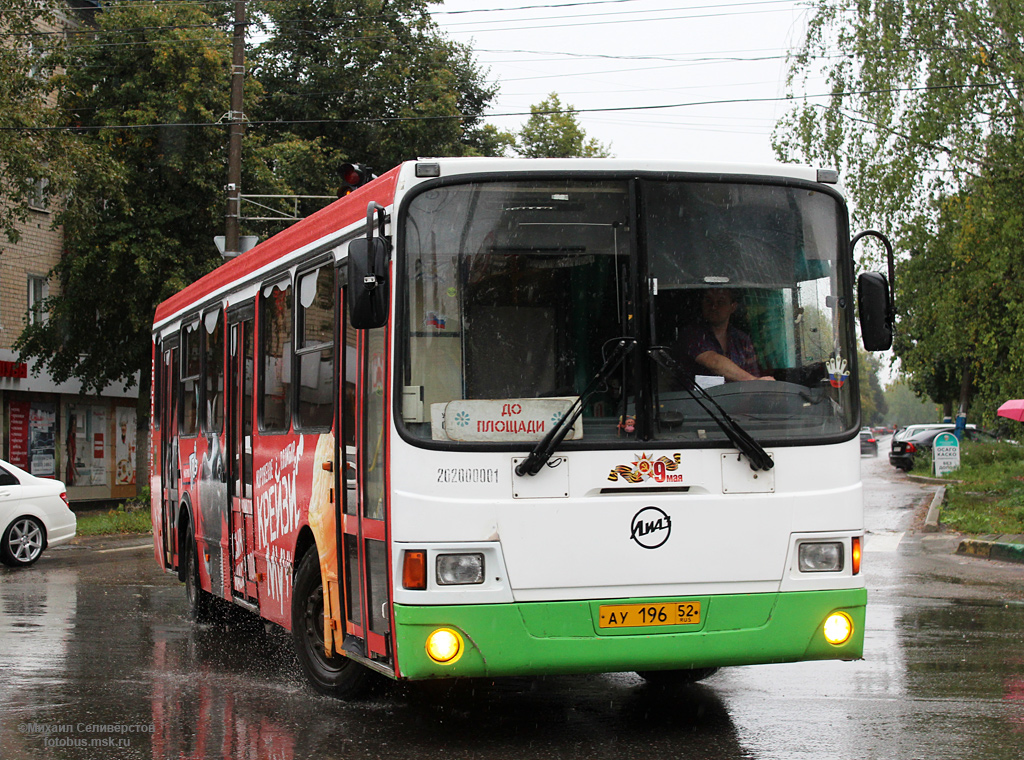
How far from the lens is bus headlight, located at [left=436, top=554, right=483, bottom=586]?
231 inches

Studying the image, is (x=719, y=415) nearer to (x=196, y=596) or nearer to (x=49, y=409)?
(x=196, y=596)

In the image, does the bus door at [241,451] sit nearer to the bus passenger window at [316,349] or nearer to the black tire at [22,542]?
the bus passenger window at [316,349]

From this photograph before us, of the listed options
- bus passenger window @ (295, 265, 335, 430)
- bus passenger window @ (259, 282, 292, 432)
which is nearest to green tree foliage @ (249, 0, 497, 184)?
bus passenger window @ (259, 282, 292, 432)

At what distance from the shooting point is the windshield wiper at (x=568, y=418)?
231 inches

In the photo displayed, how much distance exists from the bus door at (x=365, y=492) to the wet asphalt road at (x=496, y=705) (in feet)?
1.85

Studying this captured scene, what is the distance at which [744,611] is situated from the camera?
240 inches

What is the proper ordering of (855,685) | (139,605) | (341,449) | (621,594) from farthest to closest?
(139,605), (855,685), (341,449), (621,594)

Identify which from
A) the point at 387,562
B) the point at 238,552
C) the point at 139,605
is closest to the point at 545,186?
the point at 387,562

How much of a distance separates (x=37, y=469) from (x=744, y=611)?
28191 millimetres

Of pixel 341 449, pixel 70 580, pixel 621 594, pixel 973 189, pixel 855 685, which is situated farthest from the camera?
pixel 973 189

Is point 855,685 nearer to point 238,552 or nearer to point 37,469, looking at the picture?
point 238,552

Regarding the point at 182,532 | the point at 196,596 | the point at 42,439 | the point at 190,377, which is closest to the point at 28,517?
the point at 182,532

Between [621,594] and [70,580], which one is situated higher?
Result: [621,594]

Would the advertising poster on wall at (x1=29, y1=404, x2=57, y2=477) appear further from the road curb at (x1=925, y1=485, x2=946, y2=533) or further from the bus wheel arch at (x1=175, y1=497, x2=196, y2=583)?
the bus wheel arch at (x1=175, y1=497, x2=196, y2=583)
